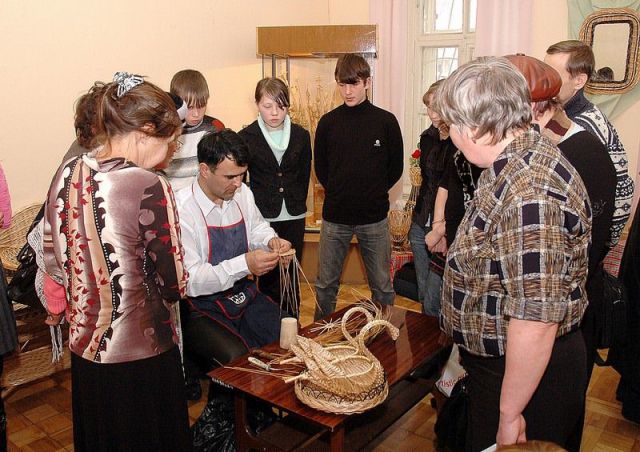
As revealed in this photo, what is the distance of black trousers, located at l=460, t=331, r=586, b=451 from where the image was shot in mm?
1454

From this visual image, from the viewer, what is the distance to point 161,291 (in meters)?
1.60

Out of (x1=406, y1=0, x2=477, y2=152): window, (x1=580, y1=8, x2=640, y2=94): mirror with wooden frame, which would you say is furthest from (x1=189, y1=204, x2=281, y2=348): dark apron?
(x1=406, y1=0, x2=477, y2=152): window

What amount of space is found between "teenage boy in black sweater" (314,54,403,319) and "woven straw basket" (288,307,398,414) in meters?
1.53

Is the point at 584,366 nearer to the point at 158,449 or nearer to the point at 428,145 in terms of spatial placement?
the point at 158,449

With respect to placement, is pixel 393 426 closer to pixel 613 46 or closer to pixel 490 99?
pixel 490 99

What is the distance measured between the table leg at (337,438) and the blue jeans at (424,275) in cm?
126

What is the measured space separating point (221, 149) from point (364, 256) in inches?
55.9

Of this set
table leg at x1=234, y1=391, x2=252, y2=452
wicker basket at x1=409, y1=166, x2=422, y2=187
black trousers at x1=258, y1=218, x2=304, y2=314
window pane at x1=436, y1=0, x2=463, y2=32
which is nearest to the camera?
table leg at x1=234, y1=391, x2=252, y2=452

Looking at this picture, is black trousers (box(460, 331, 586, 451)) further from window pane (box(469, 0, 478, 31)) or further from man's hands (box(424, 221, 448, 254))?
window pane (box(469, 0, 478, 31))

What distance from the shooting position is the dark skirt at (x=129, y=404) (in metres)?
1.60

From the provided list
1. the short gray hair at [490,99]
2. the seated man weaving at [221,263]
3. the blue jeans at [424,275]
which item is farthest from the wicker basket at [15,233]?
the short gray hair at [490,99]

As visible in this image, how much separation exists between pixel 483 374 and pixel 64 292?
121cm

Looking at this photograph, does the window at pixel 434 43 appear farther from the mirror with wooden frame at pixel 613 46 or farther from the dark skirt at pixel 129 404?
the dark skirt at pixel 129 404

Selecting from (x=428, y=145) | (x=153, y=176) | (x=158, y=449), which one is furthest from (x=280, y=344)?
(x=428, y=145)
